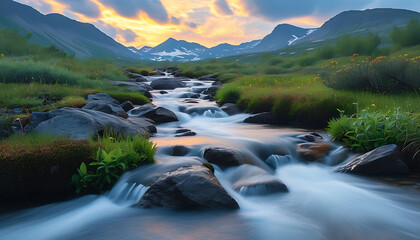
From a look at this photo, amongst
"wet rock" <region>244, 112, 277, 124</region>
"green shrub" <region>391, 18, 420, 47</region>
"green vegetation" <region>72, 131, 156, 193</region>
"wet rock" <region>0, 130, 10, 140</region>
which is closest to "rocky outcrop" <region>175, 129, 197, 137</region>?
"wet rock" <region>244, 112, 277, 124</region>

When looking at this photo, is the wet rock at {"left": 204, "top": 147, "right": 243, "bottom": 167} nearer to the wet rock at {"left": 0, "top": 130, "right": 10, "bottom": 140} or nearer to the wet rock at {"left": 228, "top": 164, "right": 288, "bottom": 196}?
the wet rock at {"left": 228, "top": 164, "right": 288, "bottom": 196}

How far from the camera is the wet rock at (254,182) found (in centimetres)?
576

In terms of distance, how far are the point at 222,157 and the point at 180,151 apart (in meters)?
1.15

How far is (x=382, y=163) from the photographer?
673cm

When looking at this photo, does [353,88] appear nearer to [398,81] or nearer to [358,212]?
[398,81]

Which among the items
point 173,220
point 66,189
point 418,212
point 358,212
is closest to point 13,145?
point 66,189

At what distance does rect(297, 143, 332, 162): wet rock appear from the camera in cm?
798

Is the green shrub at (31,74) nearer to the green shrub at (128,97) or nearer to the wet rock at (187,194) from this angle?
the green shrub at (128,97)

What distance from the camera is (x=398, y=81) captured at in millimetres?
12555

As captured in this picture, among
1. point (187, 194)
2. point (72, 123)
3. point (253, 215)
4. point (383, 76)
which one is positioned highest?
point (383, 76)

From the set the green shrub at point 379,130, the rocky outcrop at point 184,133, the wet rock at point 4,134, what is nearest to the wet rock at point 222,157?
the rocky outcrop at point 184,133

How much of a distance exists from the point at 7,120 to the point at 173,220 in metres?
5.30

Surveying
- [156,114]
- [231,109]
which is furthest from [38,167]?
[231,109]

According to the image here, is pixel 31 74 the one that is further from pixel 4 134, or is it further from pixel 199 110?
pixel 4 134
